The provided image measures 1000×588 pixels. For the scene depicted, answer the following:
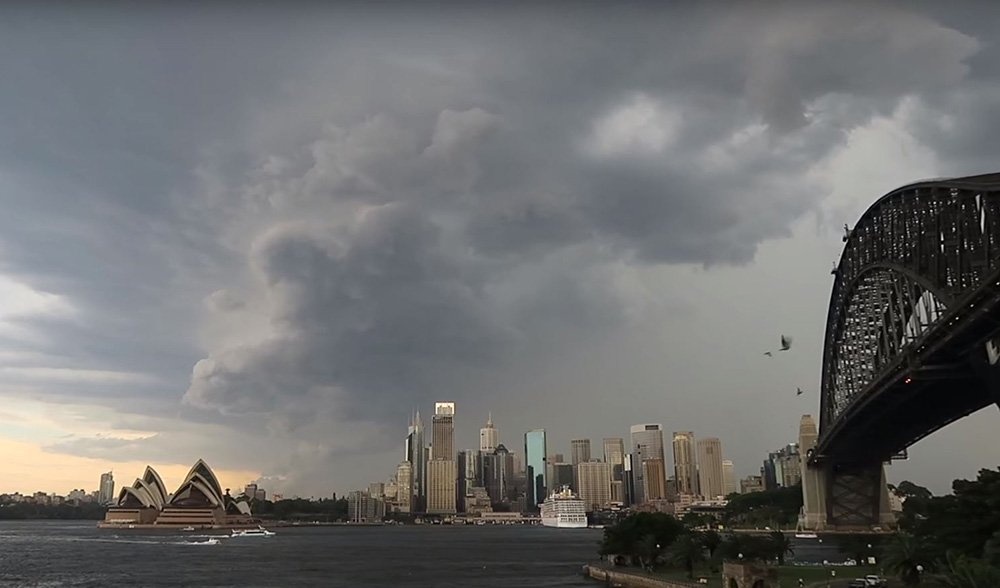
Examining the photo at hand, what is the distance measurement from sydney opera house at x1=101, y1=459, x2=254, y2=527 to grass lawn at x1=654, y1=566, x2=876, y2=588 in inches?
5774

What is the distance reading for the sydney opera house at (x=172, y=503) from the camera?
17275 centimetres

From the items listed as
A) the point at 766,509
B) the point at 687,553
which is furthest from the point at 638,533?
the point at 766,509

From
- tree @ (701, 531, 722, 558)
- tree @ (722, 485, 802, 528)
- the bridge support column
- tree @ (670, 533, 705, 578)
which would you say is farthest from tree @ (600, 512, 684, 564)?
tree @ (722, 485, 802, 528)

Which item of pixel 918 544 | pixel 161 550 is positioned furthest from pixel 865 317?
pixel 161 550

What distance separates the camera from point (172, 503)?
174m

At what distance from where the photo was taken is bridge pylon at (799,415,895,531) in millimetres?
93500

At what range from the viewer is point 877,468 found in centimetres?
9256

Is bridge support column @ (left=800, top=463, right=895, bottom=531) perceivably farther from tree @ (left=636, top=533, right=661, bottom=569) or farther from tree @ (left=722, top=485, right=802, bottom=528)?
tree @ (left=636, top=533, right=661, bottom=569)

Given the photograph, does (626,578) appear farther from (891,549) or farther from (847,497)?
(847,497)

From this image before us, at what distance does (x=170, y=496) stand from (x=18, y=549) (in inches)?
3013

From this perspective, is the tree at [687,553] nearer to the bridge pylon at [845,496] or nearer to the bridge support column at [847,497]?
the bridge pylon at [845,496]

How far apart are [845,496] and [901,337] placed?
38.7m

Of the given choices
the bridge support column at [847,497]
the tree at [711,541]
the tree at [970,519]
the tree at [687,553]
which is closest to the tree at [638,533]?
the tree at [711,541]

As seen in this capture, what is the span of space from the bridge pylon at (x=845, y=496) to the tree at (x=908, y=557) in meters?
57.9
